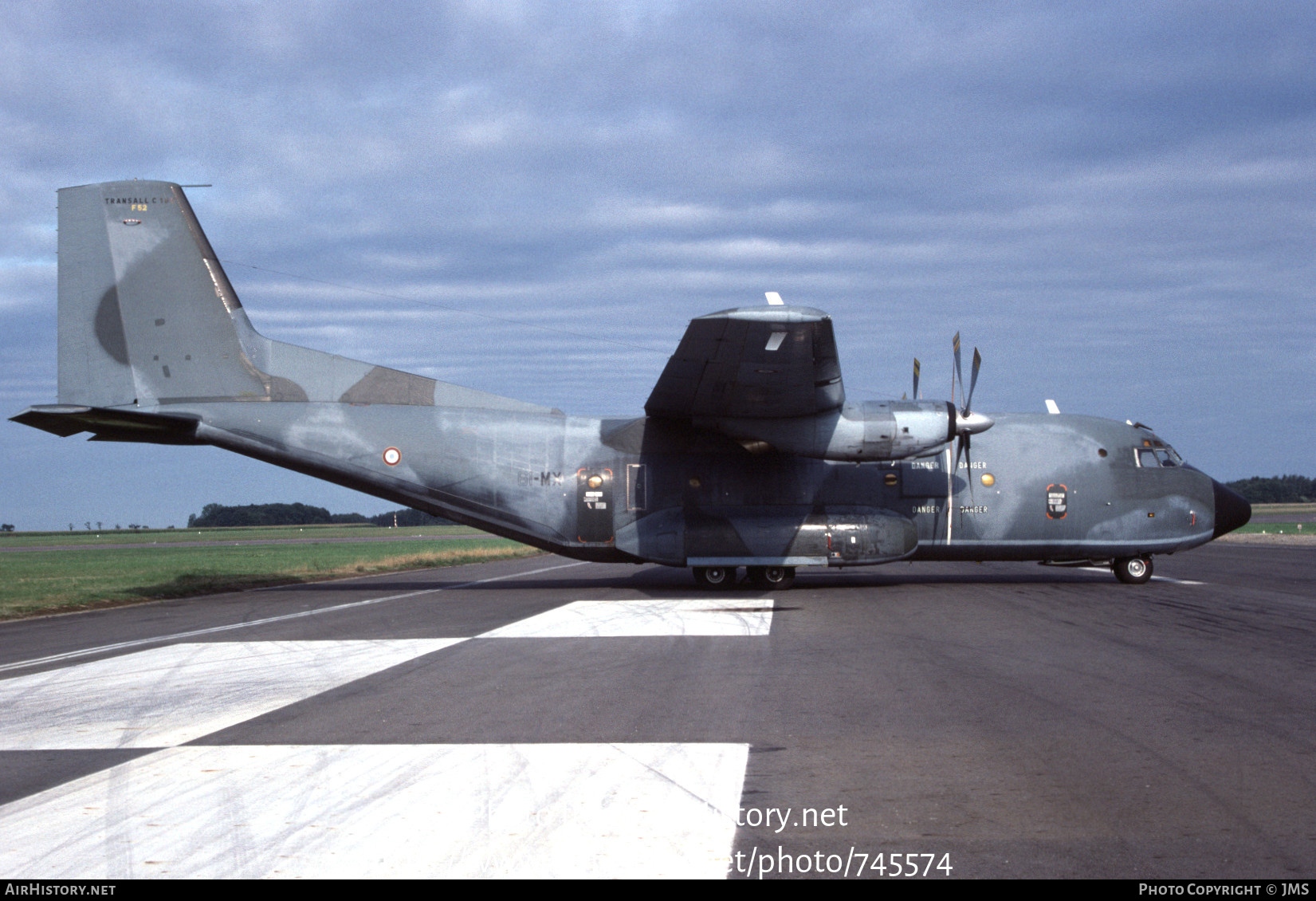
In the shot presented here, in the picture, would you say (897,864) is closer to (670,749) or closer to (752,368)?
(670,749)

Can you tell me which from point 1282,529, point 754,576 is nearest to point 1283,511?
Answer: point 1282,529

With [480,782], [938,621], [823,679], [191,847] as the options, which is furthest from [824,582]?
[191,847]

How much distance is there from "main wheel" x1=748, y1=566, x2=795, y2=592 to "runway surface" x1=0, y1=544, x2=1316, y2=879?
568cm

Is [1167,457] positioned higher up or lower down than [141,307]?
lower down

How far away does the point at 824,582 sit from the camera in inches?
872

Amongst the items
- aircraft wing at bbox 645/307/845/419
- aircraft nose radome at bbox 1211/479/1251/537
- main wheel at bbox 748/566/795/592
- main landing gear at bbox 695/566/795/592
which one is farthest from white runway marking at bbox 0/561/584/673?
aircraft nose radome at bbox 1211/479/1251/537

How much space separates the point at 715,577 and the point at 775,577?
128 cm

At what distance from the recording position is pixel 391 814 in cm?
509

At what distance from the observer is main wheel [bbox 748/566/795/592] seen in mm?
19719

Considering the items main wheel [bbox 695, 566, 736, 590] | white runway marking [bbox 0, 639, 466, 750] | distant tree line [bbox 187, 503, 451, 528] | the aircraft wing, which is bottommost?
distant tree line [bbox 187, 503, 451, 528]

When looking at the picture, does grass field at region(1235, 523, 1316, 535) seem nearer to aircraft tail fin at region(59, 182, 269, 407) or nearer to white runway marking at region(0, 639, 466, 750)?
aircraft tail fin at region(59, 182, 269, 407)

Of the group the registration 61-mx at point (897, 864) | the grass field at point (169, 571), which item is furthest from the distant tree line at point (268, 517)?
the registration 61-mx at point (897, 864)

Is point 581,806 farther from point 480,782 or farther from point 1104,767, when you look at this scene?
point 1104,767
